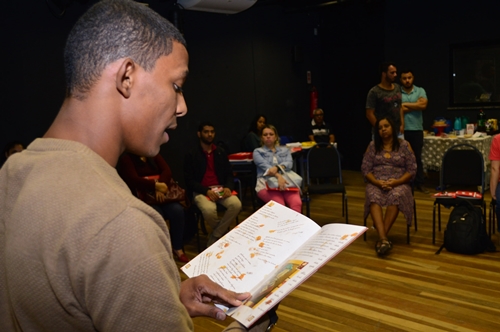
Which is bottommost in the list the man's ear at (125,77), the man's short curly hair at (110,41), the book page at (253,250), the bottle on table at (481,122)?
the bottle on table at (481,122)

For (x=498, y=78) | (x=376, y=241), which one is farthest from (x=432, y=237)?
(x=498, y=78)

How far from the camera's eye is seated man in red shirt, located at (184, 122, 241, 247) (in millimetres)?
5055

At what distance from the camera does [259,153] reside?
551 centimetres

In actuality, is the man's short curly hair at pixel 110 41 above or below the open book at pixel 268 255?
above

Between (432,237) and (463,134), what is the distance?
8.77ft

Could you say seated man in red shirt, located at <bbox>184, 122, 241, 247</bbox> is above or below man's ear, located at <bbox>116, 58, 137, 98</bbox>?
below

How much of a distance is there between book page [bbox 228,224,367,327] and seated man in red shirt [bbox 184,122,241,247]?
3.65 meters

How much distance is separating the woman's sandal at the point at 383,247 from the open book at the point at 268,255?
324cm

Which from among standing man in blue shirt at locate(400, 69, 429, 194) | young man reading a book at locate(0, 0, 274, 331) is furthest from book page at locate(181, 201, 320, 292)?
standing man in blue shirt at locate(400, 69, 429, 194)

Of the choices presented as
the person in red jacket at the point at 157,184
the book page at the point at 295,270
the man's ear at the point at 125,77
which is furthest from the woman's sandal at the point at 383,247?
the man's ear at the point at 125,77

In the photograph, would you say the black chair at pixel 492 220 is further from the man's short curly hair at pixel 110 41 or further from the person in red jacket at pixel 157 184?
the man's short curly hair at pixel 110 41

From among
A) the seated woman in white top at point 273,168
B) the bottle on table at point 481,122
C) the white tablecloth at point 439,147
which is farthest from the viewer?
the bottle on table at point 481,122

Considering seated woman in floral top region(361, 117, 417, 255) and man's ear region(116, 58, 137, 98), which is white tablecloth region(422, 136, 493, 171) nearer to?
seated woman in floral top region(361, 117, 417, 255)

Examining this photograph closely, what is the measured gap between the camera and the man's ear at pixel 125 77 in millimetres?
785
